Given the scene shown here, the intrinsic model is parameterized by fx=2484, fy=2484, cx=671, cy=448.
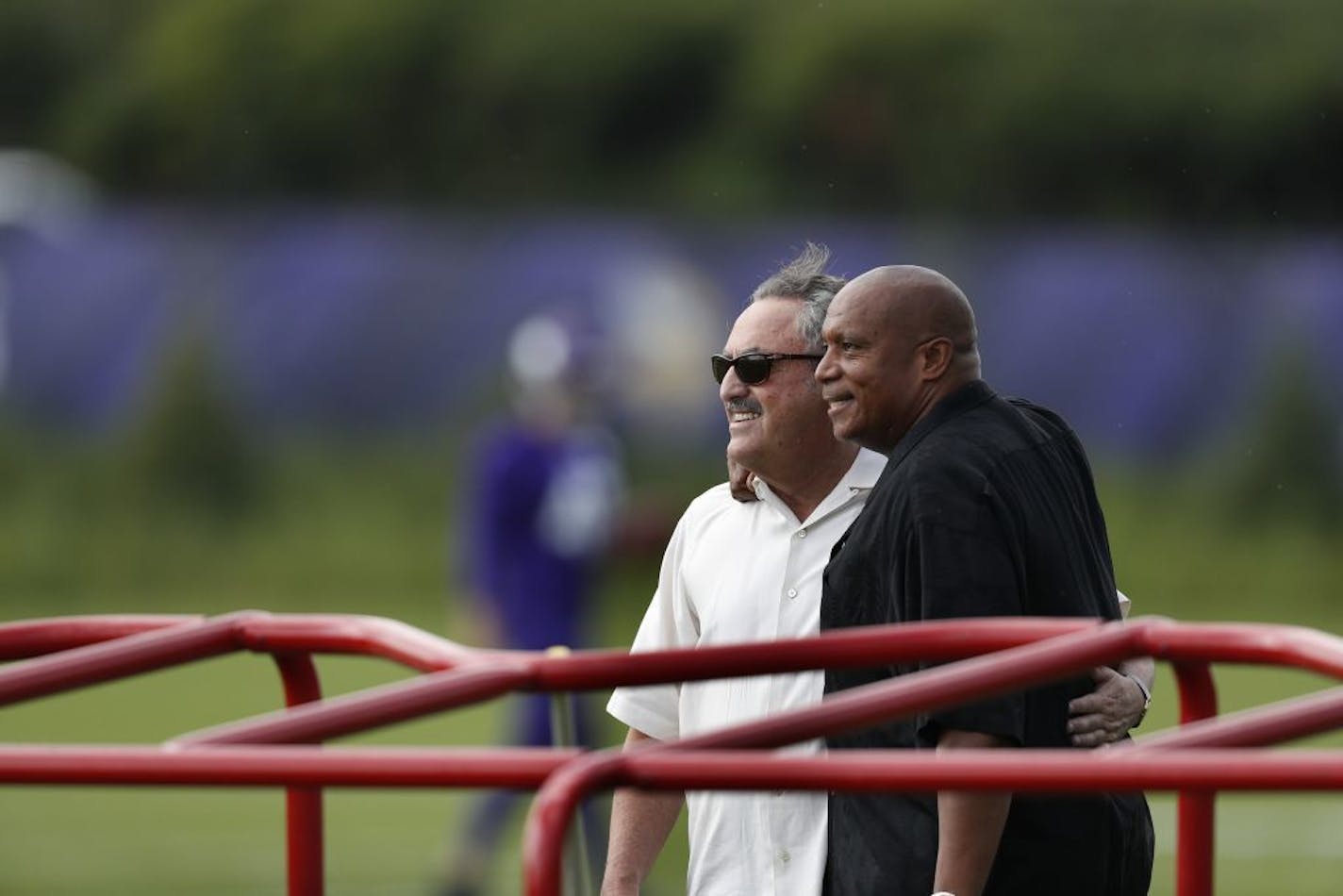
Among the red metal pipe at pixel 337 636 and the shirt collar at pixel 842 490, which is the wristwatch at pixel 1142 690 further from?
the red metal pipe at pixel 337 636

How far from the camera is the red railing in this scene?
170 cm

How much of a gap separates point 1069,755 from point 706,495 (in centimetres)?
187

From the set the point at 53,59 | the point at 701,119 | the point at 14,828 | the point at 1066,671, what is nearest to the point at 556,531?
the point at 14,828

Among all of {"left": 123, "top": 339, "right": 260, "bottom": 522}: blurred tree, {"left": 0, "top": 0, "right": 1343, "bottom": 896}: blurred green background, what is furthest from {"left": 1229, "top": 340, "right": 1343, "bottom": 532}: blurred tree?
{"left": 123, "top": 339, "right": 260, "bottom": 522}: blurred tree

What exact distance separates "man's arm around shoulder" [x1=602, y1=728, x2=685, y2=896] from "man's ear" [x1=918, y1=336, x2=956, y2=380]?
2.18 ft

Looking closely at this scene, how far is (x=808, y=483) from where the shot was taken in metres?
3.39

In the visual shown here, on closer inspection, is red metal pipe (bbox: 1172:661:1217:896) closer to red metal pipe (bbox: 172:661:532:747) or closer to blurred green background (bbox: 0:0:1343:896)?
red metal pipe (bbox: 172:661:532:747)

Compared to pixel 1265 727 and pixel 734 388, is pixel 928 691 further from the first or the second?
pixel 734 388

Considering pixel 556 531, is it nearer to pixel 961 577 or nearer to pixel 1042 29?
pixel 961 577

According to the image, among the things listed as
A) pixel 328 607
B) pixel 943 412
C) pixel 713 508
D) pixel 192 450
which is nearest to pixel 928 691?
pixel 943 412

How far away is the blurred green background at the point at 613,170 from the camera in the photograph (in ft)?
70.2

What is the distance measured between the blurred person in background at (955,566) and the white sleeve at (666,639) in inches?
13.6

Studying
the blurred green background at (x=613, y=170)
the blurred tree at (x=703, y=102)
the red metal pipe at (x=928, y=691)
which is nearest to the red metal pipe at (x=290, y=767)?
the red metal pipe at (x=928, y=691)

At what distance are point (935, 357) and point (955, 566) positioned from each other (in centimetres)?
37
